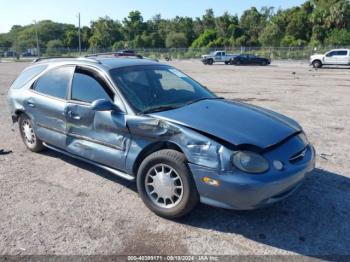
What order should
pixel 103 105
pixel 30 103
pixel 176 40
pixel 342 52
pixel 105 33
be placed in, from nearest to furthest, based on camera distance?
pixel 103 105 → pixel 30 103 → pixel 342 52 → pixel 176 40 → pixel 105 33

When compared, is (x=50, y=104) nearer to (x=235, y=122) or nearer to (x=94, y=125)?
(x=94, y=125)

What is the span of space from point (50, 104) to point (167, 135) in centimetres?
219

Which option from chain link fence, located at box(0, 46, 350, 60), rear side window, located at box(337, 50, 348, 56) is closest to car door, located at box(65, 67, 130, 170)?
rear side window, located at box(337, 50, 348, 56)

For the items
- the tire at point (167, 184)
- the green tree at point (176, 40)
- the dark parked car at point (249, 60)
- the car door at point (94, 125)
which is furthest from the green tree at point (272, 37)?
the tire at point (167, 184)

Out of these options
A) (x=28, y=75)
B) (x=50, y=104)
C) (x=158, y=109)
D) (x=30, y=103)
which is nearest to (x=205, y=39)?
(x=28, y=75)

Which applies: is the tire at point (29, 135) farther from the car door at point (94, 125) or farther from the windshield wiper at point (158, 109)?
the windshield wiper at point (158, 109)

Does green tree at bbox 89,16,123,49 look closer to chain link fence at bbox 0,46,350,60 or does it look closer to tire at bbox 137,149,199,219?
chain link fence at bbox 0,46,350,60

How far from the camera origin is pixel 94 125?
4395 millimetres

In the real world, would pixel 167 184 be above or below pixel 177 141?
below

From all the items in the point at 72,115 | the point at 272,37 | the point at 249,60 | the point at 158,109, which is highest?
the point at 272,37

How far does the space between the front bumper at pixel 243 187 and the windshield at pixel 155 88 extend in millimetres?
1069

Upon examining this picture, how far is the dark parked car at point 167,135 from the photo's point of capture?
11.1ft

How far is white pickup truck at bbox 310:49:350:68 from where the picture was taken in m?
31.6

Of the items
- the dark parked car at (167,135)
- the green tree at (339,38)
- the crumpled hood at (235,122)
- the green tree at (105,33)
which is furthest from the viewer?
the green tree at (105,33)
